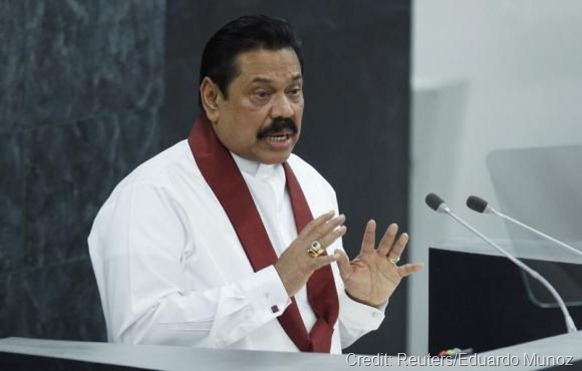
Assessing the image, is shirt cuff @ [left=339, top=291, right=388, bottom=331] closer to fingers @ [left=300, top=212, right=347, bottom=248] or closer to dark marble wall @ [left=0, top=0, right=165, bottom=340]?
fingers @ [left=300, top=212, right=347, bottom=248]

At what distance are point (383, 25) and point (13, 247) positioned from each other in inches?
75.7

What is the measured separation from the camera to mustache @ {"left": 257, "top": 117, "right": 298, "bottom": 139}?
3131 millimetres

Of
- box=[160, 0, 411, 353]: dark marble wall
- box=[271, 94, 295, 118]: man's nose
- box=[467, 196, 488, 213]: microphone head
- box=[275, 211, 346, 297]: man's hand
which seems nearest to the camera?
box=[275, 211, 346, 297]: man's hand

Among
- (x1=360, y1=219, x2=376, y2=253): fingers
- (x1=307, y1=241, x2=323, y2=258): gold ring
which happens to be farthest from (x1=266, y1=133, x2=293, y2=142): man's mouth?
(x1=307, y1=241, x2=323, y2=258): gold ring

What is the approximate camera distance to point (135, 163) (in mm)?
5125

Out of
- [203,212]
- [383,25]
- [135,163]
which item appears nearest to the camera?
[203,212]

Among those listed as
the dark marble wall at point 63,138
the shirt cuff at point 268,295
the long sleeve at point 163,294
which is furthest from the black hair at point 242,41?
the dark marble wall at point 63,138

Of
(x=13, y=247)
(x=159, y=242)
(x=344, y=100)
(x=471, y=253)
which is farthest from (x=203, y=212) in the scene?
(x=344, y=100)

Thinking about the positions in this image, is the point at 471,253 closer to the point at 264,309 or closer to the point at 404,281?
the point at 264,309

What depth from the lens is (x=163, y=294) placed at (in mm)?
2904

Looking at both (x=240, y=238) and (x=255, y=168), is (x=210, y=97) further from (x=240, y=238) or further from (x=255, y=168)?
(x=240, y=238)

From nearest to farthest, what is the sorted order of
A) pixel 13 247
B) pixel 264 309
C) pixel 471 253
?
pixel 264 309
pixel 471 253
pixel 13 247

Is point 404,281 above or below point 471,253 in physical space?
below

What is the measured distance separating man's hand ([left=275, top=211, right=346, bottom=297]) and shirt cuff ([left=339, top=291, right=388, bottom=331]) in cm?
32
